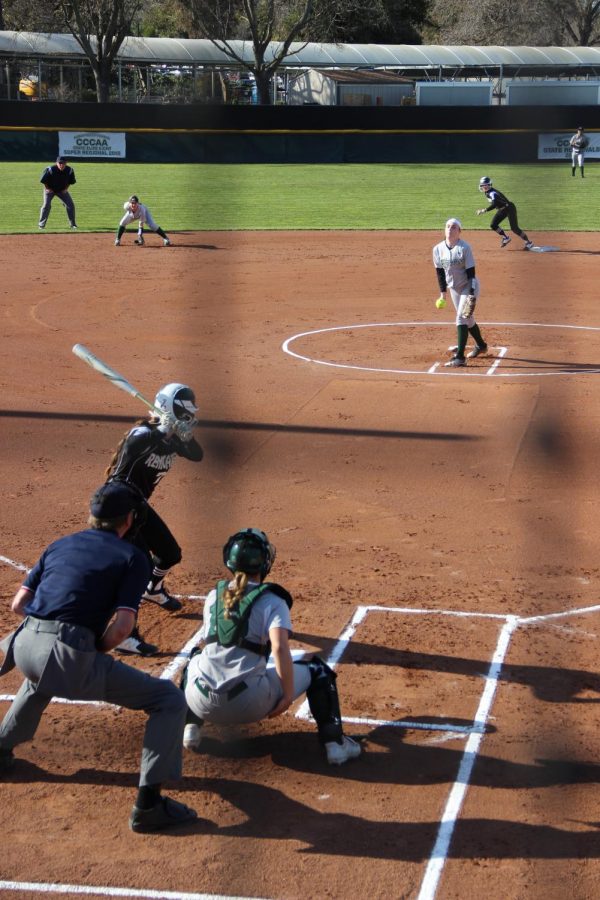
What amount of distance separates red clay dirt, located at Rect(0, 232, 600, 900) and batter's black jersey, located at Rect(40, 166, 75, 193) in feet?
24.0

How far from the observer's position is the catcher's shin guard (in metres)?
5.66

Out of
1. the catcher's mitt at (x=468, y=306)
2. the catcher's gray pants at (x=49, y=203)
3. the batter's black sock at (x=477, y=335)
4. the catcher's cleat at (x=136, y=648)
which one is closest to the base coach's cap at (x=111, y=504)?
the catcher's cleat at (x=136, y=648)

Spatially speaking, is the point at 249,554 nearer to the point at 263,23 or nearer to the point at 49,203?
the point at 49,203

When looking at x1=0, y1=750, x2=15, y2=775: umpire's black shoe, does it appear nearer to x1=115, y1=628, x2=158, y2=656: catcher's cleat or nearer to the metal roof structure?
x1=115, y1=628, x2=158, y2=656: catcher's cleat

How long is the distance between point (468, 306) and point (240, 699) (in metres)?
9.24

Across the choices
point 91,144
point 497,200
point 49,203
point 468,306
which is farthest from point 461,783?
point 91,144

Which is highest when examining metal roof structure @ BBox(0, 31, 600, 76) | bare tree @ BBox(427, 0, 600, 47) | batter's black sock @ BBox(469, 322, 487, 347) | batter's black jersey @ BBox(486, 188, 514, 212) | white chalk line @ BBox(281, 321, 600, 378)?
bare tree @ BBox(427, 0, 600, 47)

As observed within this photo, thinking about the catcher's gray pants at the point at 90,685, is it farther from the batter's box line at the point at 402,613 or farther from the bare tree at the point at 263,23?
the bare tree at the point at 263,23

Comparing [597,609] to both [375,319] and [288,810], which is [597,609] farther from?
[375,319]

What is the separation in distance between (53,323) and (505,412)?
8.30 m

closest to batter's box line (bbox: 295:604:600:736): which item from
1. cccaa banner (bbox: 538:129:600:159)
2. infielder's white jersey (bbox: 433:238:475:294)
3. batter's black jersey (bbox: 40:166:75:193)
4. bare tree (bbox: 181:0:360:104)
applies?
infielder's white jersey (bbox: 433:238:475:294)

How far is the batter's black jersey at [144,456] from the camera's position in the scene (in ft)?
24.0

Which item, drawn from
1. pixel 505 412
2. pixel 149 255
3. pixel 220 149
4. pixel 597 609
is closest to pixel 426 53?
pixel 220 149

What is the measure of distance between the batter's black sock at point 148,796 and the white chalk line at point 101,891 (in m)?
0.48
